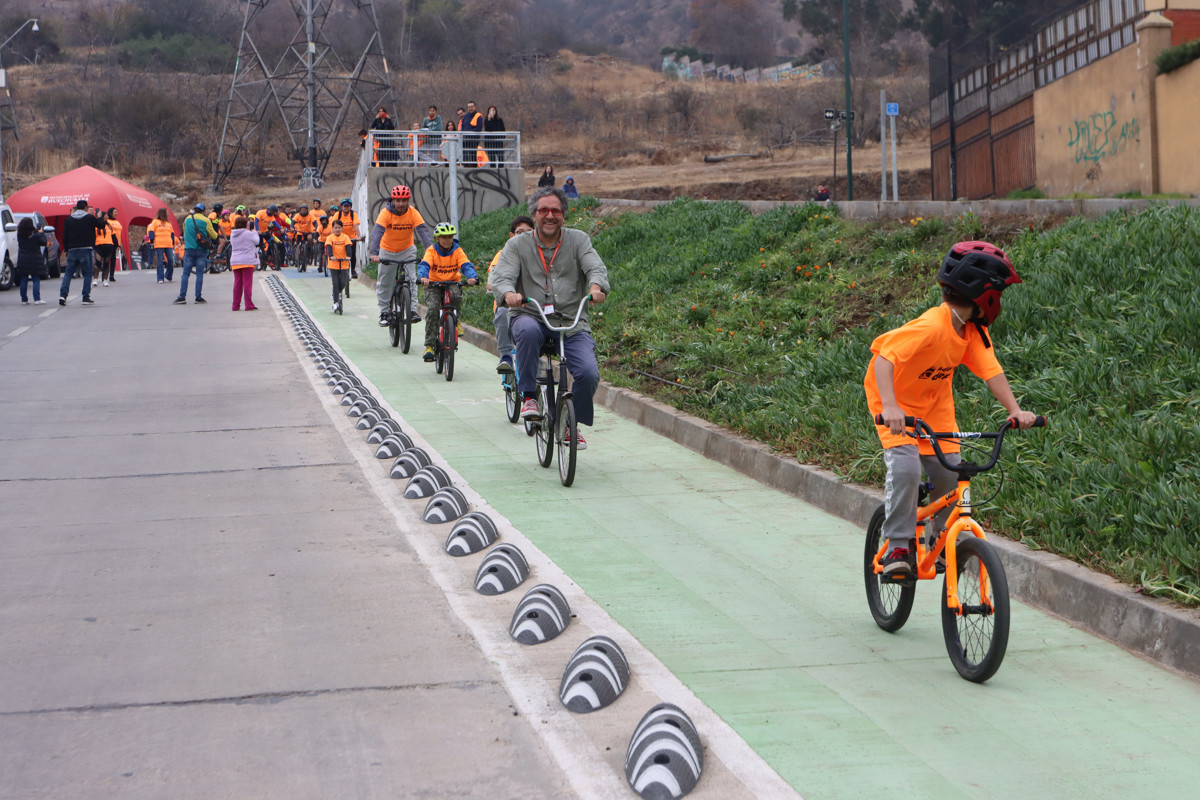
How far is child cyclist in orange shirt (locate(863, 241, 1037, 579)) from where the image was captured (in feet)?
15.9

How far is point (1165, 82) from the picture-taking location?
61.5 feet

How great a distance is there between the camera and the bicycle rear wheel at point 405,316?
17016 mm

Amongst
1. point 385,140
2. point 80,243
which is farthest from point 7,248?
point 385,140

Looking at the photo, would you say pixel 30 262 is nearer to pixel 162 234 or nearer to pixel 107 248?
pixel 107 248

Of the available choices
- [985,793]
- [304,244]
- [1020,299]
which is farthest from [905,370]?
[304,244]

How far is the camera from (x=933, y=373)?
514cm

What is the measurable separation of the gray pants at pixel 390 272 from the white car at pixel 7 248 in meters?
14.1

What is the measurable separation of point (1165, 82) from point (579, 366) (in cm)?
1323

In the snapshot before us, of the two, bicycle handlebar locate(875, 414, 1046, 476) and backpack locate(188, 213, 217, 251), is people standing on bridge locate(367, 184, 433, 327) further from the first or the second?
bicycle handlebar locate(875, 414, 1046, 476)

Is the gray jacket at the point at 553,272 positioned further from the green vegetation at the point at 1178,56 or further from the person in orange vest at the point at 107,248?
the person in orange vest at the point at 107,248

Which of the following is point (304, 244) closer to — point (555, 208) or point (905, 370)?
point (555, 208)

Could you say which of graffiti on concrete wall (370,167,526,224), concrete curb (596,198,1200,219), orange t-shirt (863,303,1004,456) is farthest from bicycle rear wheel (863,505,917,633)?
graffiti on concrete wall (370,167,526,224)

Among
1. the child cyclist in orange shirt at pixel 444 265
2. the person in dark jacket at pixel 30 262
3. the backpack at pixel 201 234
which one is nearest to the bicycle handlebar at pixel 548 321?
the child cyclist in orange shirt at pixel 444 265

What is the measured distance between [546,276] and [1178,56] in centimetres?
1256
